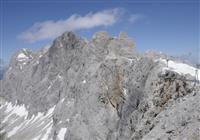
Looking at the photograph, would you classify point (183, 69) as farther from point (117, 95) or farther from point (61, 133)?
point (61, 133)

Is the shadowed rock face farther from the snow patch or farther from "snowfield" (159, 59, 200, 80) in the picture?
"snowfield" (159, 59, 200, 80)

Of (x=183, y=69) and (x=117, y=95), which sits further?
(x=117, y=95)

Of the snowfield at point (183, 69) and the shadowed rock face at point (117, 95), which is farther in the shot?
the snowfield at point (183, 69)

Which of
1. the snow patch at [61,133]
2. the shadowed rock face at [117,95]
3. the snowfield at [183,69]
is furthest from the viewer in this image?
the snow patch at [61,133]

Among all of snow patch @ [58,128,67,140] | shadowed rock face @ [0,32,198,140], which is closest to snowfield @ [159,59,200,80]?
shadowed rock face @ [0,32,198,140]

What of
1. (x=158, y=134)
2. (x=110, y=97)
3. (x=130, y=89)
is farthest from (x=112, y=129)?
(x=158, y=134)

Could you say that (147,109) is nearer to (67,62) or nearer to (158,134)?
(158,134)

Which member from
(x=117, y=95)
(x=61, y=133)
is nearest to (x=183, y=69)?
(x=117, y=95)

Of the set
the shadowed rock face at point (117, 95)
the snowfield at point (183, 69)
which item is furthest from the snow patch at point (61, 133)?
the snowfield at point (183, 69)

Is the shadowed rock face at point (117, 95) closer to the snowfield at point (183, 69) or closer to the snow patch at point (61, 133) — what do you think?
the snow patch at point (61, 133)

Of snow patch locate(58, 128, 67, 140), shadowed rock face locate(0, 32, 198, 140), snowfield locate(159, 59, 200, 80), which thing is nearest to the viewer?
shadowed rock face locate(0, 32, 198, 140)

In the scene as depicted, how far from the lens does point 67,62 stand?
196 meters

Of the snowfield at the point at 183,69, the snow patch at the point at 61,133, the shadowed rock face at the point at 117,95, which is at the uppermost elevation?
the snowfield at the point at 183,69

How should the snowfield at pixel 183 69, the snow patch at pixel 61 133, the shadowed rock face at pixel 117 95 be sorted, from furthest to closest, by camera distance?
the snow patch at pixel 61 133 → the snowfield at pixel 183 69 → the shadowed rock face at pixel 117 95
